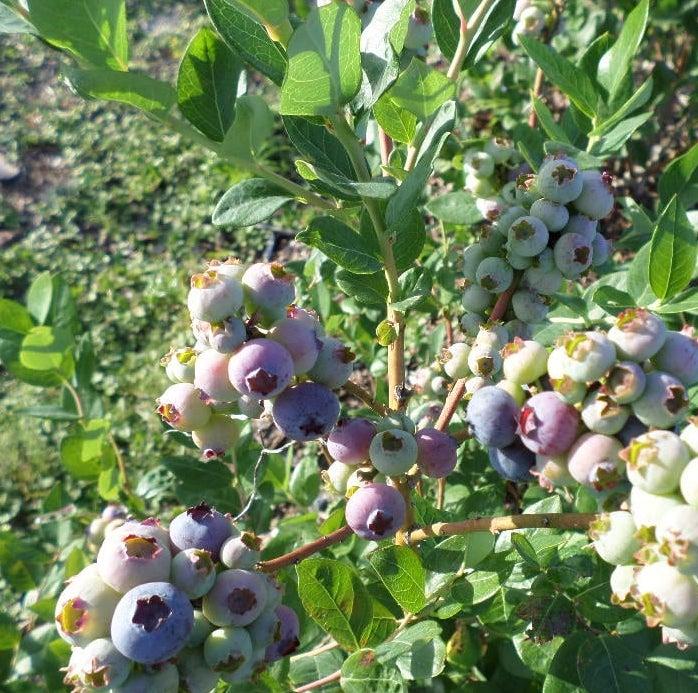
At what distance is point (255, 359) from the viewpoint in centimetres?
96

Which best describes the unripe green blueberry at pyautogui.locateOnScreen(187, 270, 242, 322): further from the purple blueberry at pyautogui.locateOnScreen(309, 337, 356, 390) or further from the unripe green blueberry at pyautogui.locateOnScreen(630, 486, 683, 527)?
the unripe green blueberry at pyautogui.locateOnScreen(630, 486, 683, 527)

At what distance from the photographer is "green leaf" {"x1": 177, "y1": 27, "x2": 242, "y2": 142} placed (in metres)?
1.15

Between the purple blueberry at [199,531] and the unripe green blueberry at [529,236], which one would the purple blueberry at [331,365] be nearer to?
the purple blueberry at [199,531]

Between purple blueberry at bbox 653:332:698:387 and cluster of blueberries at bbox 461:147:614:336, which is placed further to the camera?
cluster of blueberries at bbox 461:147:614:336

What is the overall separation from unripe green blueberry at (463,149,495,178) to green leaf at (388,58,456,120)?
0.50 metres

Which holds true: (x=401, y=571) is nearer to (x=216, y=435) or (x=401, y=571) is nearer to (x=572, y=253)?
(x=216, y=435)

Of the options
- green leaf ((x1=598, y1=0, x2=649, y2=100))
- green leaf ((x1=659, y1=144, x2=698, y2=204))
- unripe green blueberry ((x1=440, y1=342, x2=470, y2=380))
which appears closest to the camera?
unripe green blueberry ((x1=440, y1=342, x2=470, y2=380))

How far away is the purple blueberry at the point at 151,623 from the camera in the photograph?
3.17ft

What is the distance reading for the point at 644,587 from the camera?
0.81 meters

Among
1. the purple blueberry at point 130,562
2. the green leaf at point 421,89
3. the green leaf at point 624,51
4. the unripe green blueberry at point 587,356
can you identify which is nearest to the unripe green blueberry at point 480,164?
the green leaf at point 624,51

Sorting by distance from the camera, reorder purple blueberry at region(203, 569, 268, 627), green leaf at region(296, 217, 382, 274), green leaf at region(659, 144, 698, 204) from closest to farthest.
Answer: purple blueberry at region(203, 569, 268, 627) < green leaf at region(296, 217, 382, 274) < green leaf at region(659, 144, 698, 204)

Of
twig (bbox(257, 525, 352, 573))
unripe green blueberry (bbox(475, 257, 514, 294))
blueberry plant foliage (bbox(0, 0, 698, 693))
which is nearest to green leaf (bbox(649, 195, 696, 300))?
blueberry plant foliage (bbox(0, 0, 698, 693))

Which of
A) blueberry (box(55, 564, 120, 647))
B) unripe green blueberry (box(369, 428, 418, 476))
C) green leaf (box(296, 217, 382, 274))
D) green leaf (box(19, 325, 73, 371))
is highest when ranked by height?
green leaf (box(296, 217, 382, 274))

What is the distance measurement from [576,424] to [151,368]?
3.81 m
